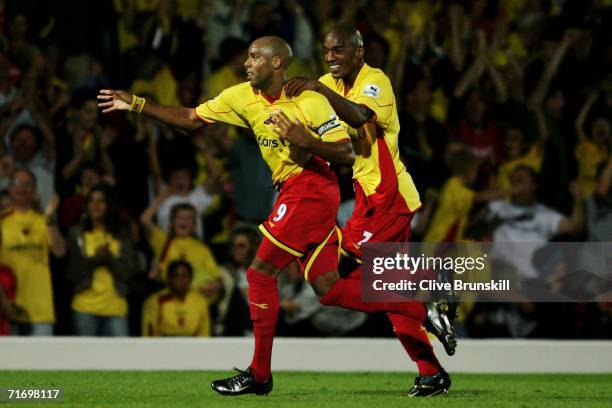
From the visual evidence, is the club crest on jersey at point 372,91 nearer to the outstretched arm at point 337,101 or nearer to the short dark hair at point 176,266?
the outstretched arm at point 337,101

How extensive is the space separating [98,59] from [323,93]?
5841 mm

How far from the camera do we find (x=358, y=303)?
26.7 feet

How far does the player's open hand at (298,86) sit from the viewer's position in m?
7.55

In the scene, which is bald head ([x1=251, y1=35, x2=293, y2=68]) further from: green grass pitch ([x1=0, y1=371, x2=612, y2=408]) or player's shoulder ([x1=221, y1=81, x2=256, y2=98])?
green grass pitch ([x1=0, y1=371, x2=612, y2=408])

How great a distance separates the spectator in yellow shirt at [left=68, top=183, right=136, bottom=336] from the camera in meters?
11.5

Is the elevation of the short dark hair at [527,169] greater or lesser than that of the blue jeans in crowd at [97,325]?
greater

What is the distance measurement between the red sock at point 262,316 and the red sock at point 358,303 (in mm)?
343

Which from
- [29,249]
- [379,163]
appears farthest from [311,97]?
[29,249]

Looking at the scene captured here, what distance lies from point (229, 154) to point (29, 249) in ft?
6.96

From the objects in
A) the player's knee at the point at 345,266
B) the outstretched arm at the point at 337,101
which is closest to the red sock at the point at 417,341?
the outstretched arm at the point at 337,101

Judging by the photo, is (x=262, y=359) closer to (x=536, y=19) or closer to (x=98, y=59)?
(x=98, y=59)

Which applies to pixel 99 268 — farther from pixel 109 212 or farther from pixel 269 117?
pixel 269 117

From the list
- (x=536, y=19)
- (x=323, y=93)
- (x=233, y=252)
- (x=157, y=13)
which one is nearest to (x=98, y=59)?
(x=157, y=13)

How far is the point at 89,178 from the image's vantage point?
12.2m
